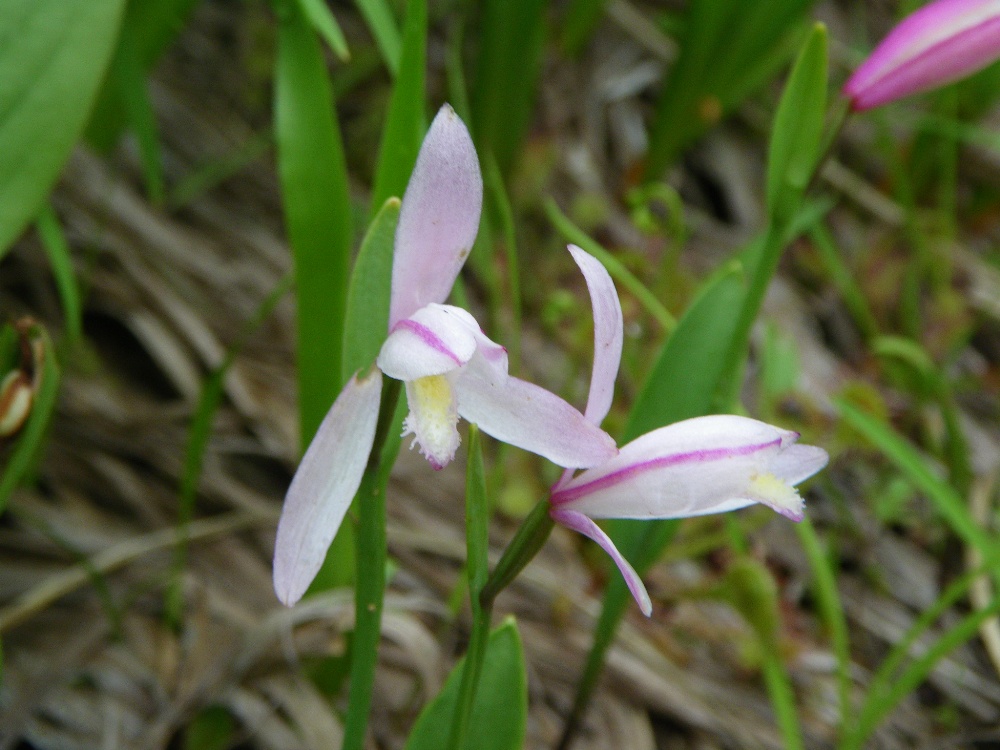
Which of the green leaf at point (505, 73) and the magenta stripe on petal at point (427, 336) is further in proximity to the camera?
the green leaf at point (505, 73)

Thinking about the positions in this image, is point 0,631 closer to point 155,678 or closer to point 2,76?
point 155,678

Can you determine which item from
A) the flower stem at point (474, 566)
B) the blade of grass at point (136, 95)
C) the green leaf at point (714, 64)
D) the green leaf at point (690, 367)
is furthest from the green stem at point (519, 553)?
the green leaf at point (714, 64)

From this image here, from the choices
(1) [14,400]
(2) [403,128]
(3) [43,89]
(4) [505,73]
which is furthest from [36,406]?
(4) [505,73]

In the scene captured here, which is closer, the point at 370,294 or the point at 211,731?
the point at 370,294

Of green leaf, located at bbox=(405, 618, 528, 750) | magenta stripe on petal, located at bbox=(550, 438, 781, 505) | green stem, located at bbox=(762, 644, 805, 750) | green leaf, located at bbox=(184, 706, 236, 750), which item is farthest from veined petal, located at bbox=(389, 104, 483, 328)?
green stem, located at bbox=(762, 644, 805, 750)

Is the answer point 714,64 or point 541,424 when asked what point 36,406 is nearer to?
point 541,424

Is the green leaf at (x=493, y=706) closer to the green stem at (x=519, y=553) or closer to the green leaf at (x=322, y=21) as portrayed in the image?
the green stem at (x=519, y=553)
